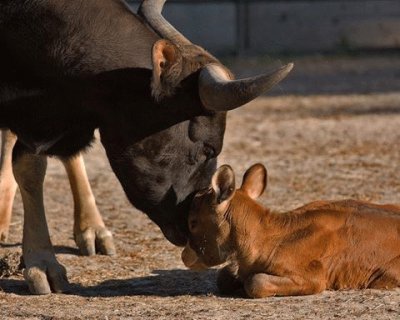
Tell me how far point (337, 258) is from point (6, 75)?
2084 millimetres

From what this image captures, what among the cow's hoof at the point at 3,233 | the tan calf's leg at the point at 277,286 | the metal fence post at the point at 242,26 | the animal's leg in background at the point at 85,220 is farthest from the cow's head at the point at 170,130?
the metal fence post at the point at 242,26

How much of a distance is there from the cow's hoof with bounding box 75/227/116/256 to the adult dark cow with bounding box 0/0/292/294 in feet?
3.89

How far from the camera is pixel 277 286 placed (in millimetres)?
6910

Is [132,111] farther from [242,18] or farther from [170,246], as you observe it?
[242,18]

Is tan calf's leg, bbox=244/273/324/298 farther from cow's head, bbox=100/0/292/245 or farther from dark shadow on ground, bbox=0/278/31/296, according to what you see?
dark shadow on ground, bbox=0/278/31/296

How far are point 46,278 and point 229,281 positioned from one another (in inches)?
42.2

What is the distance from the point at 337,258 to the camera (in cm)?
699

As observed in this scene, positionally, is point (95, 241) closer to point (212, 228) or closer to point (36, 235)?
point (36, 235)

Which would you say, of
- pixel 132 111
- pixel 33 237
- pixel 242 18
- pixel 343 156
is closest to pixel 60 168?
pixel 343 156

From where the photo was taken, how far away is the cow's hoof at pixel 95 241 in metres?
8.60

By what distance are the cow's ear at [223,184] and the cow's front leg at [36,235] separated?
3.77 feet

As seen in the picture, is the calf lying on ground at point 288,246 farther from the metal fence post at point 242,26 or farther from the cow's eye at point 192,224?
the metal fence post at point 242,26

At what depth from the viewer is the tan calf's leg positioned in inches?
272

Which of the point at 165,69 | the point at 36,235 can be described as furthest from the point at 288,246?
the point at 36,235
